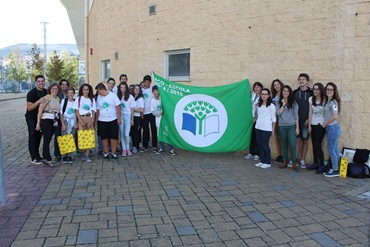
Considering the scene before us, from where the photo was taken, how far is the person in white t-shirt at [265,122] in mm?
6691

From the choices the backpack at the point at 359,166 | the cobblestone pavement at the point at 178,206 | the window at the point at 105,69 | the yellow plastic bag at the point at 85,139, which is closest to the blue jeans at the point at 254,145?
the cobblestone pavement at the point at 178,206

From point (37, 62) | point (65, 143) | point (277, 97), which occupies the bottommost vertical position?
point (65, 143)

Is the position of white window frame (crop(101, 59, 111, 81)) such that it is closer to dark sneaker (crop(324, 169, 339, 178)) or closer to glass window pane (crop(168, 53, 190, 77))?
glass window pane (crop(168, 53, 190, 77))

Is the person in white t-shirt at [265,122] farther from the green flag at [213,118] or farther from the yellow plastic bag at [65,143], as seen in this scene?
the yellow plastic bag at [65,143]

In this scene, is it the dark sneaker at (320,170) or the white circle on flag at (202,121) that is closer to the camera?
the dark sneaker at (320,170)

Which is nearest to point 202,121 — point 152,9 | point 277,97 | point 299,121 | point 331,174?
point 277,97

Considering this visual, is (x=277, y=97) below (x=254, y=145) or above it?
above

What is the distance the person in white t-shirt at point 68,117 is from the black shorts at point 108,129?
558 mm

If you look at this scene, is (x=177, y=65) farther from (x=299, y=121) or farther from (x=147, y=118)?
(x=299, y=121)

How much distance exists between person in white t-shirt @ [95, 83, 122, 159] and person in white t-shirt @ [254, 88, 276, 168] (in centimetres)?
300

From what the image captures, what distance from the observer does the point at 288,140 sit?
6.77 m

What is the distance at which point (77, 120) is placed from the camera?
23.4 ft

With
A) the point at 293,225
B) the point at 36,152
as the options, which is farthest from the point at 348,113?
the point at 36,152

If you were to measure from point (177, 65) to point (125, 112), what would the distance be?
2.59 m
